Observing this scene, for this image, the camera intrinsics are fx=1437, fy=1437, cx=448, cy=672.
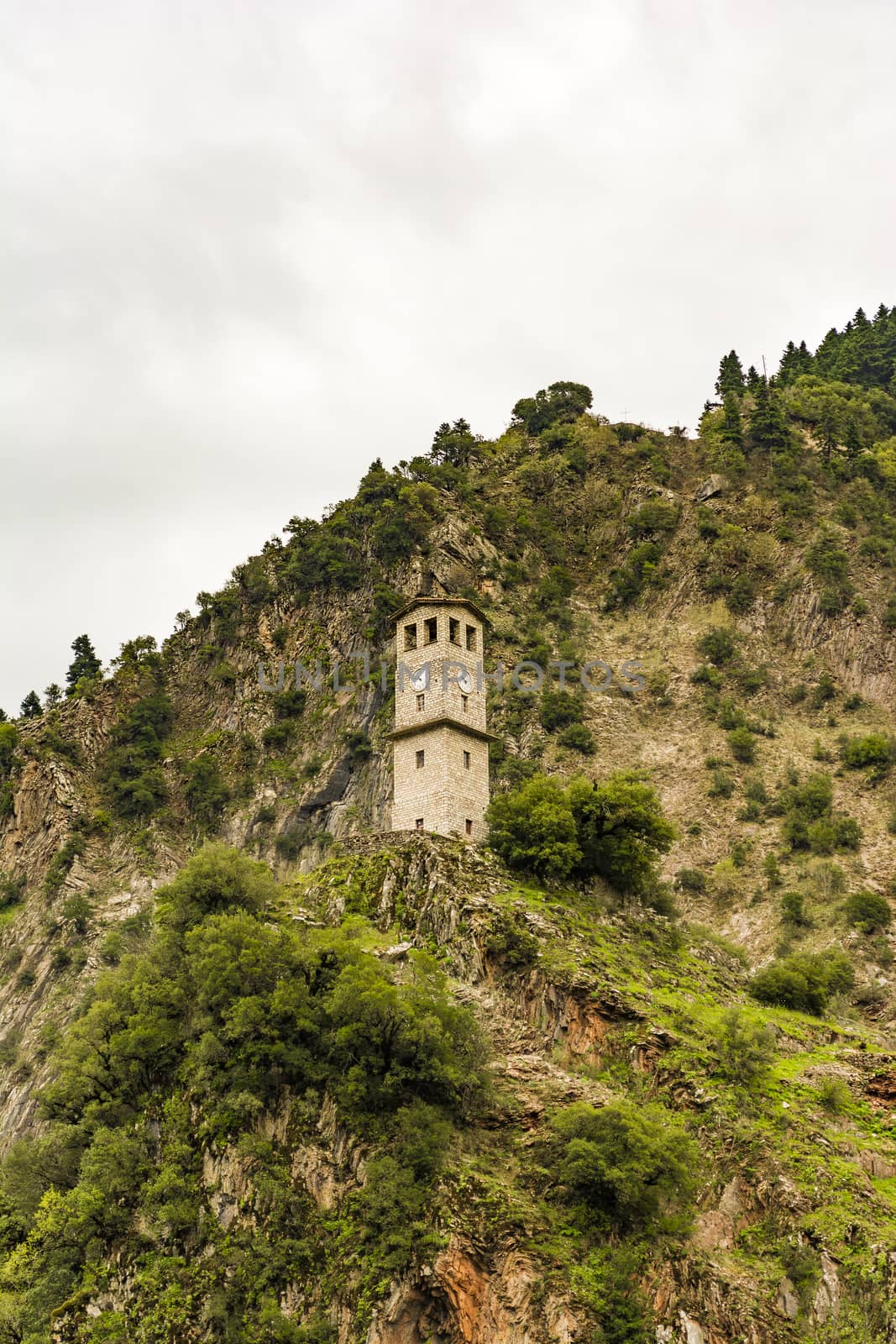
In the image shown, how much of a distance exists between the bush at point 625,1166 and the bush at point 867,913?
80.9ft

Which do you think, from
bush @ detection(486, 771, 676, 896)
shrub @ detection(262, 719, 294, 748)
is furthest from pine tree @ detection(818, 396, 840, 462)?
bush @ detection(486, 771, 676, 896)

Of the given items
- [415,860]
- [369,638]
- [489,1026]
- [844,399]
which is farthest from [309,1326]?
[844,399]

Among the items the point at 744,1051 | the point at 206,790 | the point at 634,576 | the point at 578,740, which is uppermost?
the point at 634,576

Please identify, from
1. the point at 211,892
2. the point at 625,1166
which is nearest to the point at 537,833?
the point at 211,892

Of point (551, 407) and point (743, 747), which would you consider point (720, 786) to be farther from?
point (551, 407)

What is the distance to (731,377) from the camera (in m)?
105

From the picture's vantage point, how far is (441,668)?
5306cm

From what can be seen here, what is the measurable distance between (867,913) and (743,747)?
13524mm

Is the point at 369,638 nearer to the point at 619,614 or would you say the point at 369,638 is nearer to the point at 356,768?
the point at 356,768

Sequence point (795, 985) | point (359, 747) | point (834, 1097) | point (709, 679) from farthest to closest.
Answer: point (709, 679), point (359, 747), point (795, 985), point (834, 1097)

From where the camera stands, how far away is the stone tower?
51.0m

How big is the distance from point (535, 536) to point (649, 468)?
9663 millimetres

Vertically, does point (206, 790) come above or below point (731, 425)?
below

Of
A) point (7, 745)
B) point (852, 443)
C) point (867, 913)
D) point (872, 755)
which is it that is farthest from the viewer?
point (7, 745)
